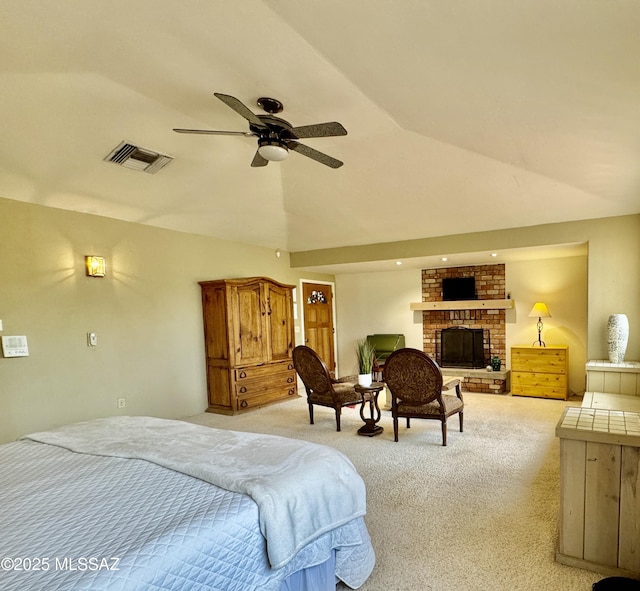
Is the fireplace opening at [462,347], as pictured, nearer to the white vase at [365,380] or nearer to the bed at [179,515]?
the white vase at [365,380]

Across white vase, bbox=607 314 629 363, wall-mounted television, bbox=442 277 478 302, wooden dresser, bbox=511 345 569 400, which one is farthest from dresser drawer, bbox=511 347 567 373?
white vase, bbox=607 314 629 363

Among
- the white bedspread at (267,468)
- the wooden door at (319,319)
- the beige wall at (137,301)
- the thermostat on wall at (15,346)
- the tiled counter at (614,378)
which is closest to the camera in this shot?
the white bedspread at (267,468)

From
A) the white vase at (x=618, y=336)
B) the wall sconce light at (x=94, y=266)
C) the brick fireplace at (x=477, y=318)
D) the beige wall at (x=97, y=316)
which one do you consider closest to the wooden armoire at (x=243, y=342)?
the beige wall at (x=97, y=316)

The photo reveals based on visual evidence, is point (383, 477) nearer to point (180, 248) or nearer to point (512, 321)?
point (180, 248)

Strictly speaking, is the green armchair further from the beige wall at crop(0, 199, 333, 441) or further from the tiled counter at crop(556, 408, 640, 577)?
the tiled counter at crop(556, 408, 640, 577)

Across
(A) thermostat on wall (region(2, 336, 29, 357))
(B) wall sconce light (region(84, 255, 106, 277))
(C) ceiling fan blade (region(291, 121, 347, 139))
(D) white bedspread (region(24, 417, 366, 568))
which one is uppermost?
(C) ceiling fan blade (region(291, 121, 347, 139))

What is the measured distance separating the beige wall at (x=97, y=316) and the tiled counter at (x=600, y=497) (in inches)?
163

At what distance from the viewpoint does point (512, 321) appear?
6406 mm

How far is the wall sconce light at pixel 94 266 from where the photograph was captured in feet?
13.4

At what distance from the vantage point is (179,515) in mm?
1340

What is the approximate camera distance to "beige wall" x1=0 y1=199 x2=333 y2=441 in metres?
3.59

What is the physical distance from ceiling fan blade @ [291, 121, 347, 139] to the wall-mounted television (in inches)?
194

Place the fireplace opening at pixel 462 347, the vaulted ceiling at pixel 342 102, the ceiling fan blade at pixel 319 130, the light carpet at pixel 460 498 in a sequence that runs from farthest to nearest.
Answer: the fireplace opening at pixel 462 347, the ceiling fan blade at pixel 319 130, the light carpet at pixel 460 498, the vaulted ceiling at pixel 342 102

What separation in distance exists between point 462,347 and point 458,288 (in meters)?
1.01
